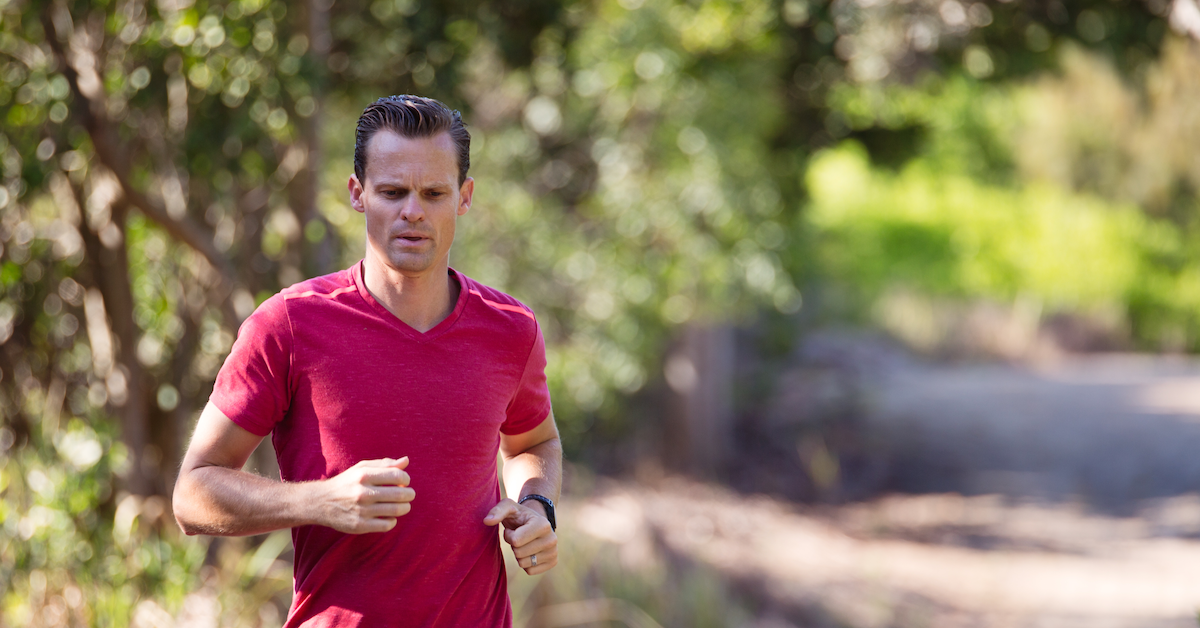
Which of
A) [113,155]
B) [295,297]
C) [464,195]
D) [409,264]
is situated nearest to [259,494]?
[295,297]

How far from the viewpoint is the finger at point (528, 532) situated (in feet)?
6.64

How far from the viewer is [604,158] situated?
25.9 feet

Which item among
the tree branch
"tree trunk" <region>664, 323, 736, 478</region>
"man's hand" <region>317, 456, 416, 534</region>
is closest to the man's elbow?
"man's hand" <region>317, 456, 416, 534</region>

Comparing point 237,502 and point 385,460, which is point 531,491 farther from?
point 237,502

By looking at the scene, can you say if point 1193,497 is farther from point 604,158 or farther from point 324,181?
point 324,181

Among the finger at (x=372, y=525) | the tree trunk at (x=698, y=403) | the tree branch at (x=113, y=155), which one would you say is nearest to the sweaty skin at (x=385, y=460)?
the finger at (x=372, y=525)

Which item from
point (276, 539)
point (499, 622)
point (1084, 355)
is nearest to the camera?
point (499, 622)

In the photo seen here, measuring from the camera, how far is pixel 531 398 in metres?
2.30

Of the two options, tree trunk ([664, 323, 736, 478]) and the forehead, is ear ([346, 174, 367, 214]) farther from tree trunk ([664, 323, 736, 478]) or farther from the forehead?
tree trunk ([664, 323, 736, 478])

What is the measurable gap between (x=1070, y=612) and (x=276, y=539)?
5809 millimetres

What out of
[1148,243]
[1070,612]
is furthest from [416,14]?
[1148,243]

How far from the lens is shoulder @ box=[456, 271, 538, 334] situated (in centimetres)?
218

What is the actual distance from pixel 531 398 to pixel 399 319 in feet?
1.20

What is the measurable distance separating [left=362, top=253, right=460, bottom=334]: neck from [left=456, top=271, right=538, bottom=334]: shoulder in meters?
0.06
